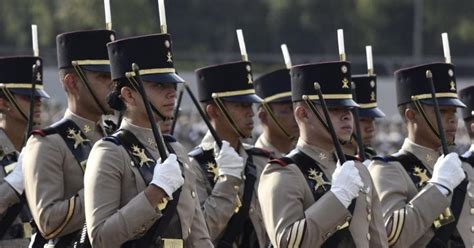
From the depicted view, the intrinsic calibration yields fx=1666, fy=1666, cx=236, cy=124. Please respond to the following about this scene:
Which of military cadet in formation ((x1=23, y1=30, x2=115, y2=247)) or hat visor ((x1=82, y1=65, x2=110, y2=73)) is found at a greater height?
hat visor ((x1=82, y1=65, x2=110, y2=73))

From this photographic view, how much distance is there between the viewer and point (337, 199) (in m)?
9.49

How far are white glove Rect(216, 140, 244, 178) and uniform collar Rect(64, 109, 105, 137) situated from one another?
143 centimetres

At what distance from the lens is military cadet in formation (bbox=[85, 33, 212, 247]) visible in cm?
883

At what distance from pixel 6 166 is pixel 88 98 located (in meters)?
1.87

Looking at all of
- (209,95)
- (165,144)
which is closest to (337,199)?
(165,144)

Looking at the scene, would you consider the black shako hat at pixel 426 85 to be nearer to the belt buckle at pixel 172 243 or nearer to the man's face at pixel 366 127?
the man's face at pixel 366 127

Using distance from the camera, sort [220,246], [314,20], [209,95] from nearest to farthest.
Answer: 1. [220,246]
2. [209,95]
3. [314,20]

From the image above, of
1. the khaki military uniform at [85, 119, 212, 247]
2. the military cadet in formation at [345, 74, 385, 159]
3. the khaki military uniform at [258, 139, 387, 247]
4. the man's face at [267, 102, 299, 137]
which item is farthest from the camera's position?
the military cadet in formation at [345, 74, 385, 159]

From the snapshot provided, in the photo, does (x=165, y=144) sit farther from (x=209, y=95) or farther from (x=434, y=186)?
(x=209, y=95)

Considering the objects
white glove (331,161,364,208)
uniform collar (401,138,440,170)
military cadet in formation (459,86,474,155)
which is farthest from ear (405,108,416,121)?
white glove (331,161,364,208)

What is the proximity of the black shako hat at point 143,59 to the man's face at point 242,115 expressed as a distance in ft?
8.57

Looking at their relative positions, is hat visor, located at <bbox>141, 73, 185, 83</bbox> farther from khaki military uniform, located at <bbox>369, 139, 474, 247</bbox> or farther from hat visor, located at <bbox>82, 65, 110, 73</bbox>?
khaki military uniform, located at <bbox>369, 139, 474, 247</bbox>

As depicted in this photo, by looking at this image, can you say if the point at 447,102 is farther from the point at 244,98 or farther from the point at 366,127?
the point at 366,127

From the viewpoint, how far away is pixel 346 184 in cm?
953
